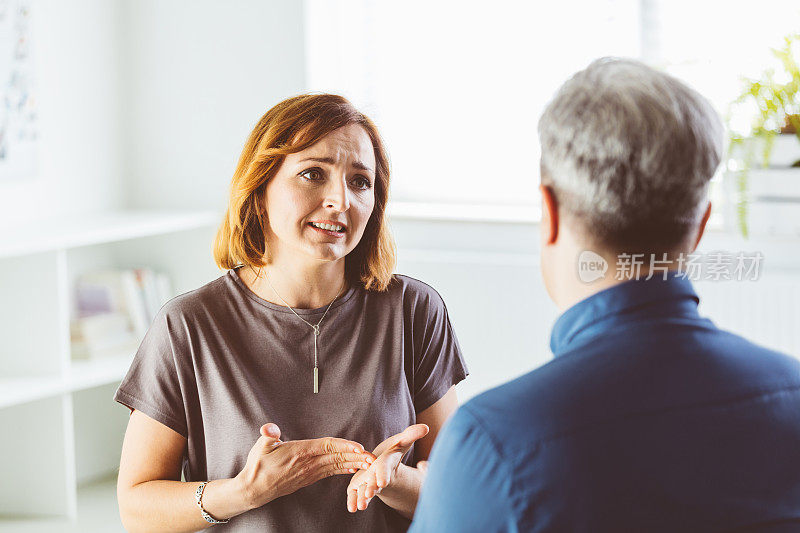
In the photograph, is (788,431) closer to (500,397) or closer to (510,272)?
(500,397)

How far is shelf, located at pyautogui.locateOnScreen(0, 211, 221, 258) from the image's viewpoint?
3018 mm

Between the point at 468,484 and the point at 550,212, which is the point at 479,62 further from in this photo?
the point at 468,484

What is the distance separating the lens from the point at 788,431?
35.5 inches

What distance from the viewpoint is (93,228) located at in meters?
3.30

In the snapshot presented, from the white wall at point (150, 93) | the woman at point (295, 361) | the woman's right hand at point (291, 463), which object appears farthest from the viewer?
the white wall at point (150, 93)

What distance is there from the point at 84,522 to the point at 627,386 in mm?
2739

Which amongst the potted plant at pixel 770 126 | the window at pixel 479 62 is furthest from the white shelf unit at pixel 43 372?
the potted plant at pixel 770 126

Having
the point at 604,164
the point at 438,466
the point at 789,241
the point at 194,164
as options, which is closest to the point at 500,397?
the point at 438,466

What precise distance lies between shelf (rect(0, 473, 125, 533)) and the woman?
1539mm

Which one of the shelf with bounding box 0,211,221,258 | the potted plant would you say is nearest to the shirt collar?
the potted plant

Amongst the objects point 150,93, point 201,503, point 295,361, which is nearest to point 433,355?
point 295,361

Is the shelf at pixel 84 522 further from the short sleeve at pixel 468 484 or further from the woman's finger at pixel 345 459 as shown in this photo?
the short sleeve at pixel 468 484

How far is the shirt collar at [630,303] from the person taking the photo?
0.92 metres

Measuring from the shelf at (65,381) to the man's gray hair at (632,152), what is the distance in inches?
97.1
